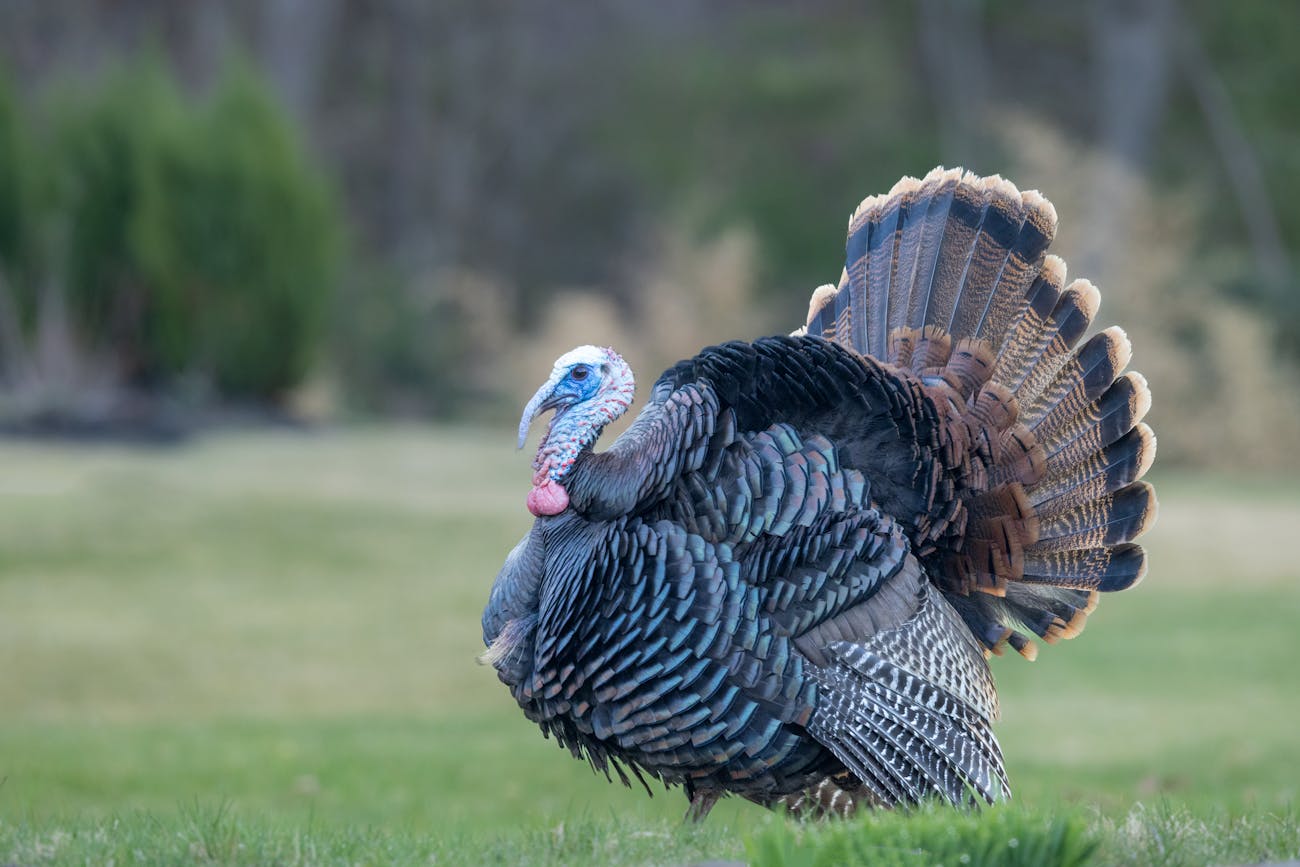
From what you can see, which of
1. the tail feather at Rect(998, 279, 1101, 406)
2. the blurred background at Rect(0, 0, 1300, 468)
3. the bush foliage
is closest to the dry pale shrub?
the blurred background at Rect(0, 0, 1300, 468)

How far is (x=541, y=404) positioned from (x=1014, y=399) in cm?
157

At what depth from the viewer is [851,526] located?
A: 452 centimetres

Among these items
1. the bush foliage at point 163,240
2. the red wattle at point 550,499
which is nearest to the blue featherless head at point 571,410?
the red wattle at point 550,499

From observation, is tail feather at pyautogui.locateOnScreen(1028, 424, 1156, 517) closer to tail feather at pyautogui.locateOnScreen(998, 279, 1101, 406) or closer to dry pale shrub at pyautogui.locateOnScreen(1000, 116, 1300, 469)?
tail feather at pyautogui.locateOnScreen(998, 279, 1101, 406)

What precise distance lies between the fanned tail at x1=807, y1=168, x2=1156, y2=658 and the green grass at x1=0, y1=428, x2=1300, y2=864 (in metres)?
0.77

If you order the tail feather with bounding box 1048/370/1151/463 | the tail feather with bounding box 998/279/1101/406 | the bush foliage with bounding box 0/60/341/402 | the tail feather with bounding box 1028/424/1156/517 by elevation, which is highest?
the bush foliage with bounding box 0/60/341/402

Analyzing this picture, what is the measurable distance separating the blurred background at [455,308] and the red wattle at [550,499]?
9.45ft

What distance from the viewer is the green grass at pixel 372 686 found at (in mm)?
4426

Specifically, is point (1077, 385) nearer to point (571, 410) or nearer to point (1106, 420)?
point (1106, 420)

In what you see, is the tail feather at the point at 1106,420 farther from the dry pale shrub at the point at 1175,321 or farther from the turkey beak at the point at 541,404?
the dry pale shrub at the point at 1175,321

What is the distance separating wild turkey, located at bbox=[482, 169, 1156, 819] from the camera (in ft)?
13.8

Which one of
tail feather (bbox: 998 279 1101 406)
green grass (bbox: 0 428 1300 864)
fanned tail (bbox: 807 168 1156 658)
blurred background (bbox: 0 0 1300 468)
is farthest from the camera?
blurred background (bbox: 0 0 1300 468)

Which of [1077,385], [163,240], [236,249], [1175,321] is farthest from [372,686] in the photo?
[1175,321]

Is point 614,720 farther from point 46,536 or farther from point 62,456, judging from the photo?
point 62,456
